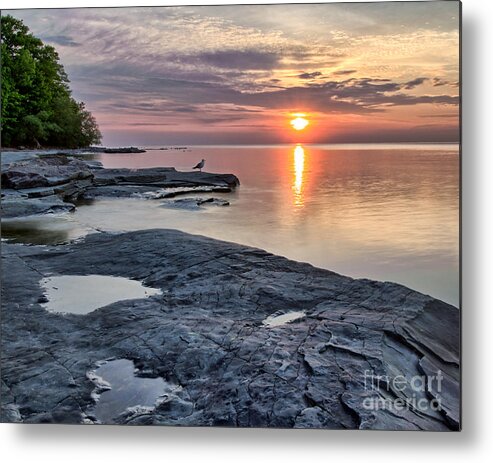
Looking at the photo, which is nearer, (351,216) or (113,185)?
(351,216)

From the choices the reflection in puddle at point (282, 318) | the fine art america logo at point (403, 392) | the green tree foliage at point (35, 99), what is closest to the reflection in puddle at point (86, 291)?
the reflection in puddle at point (282, 318)

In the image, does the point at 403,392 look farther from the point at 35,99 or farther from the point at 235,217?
the point at 35,99

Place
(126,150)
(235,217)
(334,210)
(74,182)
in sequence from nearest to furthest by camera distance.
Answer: (334,210), (235,217), (126,150), (74,182)

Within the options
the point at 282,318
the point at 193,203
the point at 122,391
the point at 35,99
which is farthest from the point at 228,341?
the point at 35,99

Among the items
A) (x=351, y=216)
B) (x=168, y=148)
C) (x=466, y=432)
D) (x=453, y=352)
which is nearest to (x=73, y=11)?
(x=168, y=148)

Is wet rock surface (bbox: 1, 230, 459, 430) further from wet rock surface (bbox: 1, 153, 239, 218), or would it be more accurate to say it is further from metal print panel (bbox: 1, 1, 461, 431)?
wet rock surface (bbox: 1, 153, 239, 218)

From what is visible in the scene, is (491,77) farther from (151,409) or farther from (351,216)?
(151,409)

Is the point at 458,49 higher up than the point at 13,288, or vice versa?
the point at 458,49
